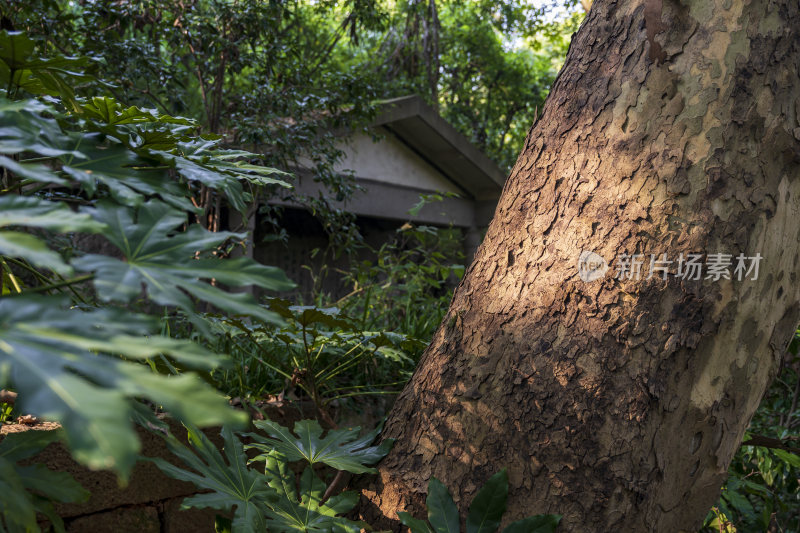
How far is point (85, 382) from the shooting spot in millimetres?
550

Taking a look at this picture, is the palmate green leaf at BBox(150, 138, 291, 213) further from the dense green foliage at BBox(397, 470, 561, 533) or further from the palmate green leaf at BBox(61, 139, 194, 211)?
the dense green foliage at BBox(397, 470, 561, 533)

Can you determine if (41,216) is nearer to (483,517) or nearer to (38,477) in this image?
(38,477)

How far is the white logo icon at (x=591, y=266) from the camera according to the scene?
1.39 metres

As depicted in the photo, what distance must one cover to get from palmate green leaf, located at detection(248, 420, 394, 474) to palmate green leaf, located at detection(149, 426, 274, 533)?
0.10m

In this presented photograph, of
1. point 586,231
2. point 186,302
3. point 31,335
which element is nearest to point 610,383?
point 586,231

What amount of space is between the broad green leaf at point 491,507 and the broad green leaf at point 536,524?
1.5 inches

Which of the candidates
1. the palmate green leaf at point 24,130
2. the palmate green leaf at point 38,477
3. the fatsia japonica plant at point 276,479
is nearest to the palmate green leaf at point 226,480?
the fatsia japonica plant at point 276,479

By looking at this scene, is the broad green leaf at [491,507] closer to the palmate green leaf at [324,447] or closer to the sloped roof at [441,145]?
the palmate green leaf at [324,447]

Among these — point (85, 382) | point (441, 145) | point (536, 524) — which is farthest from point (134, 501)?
point (441, 145)

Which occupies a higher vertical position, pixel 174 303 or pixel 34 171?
pixel 34 171

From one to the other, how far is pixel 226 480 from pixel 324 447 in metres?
0.33

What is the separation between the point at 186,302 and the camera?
76 cm

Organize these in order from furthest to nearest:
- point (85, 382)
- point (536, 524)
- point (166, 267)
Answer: point (536, 524) → point (166, 267) → point (85, 382)

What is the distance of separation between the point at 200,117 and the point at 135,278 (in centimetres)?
579
